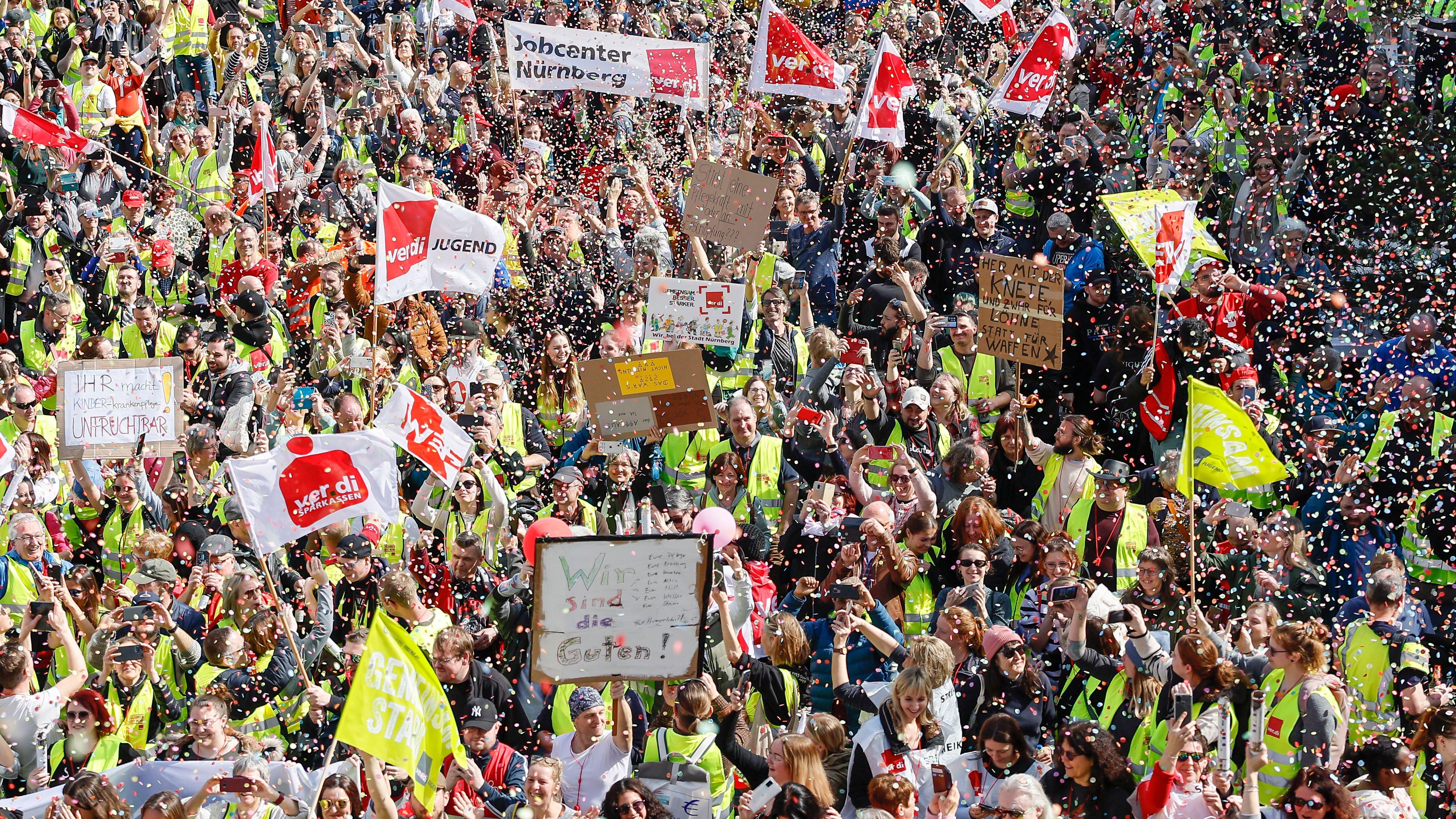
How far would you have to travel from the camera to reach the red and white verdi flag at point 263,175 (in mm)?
12805

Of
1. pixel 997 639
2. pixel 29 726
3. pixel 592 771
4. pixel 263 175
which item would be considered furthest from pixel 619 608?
pixel 263 175

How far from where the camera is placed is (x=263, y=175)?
1285 centimetres

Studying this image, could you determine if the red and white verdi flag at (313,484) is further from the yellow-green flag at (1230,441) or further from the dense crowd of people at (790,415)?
the yellow-green flag at (1230,441)

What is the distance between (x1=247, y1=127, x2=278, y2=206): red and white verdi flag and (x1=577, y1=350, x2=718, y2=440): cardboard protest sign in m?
3.97

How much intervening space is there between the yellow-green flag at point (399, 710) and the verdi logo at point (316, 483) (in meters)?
2.12

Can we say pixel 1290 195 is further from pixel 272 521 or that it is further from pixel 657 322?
pixel 272 521

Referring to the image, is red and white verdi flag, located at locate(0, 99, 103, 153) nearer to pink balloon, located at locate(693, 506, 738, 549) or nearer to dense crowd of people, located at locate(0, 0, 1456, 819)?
dense crowd of people, located at locate(0, 0, 1456, 819)

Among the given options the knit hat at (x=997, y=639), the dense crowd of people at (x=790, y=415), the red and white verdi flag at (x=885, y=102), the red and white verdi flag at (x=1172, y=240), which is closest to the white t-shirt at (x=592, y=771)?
the dense crowd of people at (x=790, y=415)

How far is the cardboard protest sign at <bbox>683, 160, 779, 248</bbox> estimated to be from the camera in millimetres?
11281

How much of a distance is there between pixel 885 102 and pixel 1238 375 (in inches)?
163

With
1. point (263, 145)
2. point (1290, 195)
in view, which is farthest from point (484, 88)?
point (1290, 195)

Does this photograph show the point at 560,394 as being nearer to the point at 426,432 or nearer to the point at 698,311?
the point at 698,311

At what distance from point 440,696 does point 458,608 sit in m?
2.29

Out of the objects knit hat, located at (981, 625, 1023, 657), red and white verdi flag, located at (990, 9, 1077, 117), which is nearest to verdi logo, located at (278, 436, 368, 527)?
knit hat, located at (981, 625, 1023, 657)
